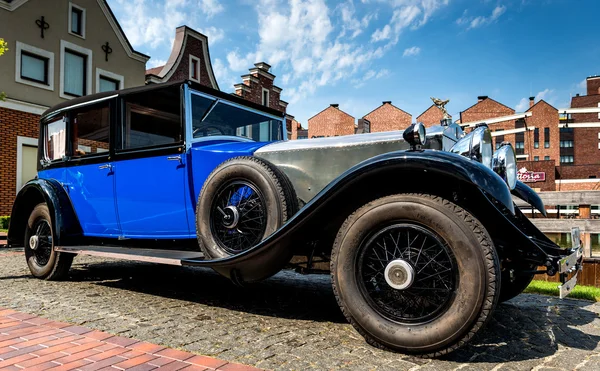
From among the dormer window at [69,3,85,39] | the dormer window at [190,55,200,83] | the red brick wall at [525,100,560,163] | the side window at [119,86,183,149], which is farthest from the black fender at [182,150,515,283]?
the red brick wall at [525,100,560,163]

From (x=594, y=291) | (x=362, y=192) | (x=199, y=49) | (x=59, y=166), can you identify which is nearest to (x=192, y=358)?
(x=362, y=192)

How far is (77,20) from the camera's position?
14.2 meters

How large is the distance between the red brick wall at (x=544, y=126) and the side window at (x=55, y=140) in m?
47.5

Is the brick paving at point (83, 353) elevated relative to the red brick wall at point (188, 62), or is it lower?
lower

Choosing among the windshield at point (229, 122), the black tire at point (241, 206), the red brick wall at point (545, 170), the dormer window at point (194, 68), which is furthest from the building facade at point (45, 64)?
the red brick wall at point (545, 170)

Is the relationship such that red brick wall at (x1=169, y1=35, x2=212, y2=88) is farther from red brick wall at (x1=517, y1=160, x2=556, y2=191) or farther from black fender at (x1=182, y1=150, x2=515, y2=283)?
red brick wall at (x1=517, y1=160, x2=556, y2=191)

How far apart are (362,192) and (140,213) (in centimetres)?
224

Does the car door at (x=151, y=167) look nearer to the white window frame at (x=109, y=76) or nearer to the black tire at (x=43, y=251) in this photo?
the black tire at (x=43, y=251)

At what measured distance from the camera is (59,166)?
4.71 meters

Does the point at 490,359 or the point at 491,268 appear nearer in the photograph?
the point at 491,268

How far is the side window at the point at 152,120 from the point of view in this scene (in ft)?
12.1

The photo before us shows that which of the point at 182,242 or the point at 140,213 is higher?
the point at 140,213

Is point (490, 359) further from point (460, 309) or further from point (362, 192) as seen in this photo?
point (362, 192)

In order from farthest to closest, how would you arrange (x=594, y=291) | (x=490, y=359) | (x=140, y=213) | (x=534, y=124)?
(x=534, y=124)
(x=594, y=291)
(x=140, y=213)
(x=490, y=359)
